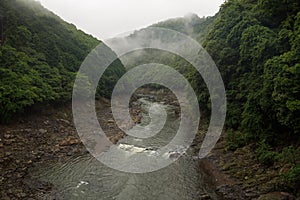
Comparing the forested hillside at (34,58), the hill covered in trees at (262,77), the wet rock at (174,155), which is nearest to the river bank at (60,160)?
the hill covered in trees at (262,77)

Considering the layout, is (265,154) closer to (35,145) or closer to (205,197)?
(205,197)

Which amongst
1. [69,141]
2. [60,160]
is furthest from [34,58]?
[60,160]

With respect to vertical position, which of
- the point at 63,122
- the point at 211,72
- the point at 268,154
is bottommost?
the point at 63,122

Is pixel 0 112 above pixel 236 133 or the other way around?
the other way around

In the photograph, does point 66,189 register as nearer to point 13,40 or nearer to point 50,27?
point 13,40

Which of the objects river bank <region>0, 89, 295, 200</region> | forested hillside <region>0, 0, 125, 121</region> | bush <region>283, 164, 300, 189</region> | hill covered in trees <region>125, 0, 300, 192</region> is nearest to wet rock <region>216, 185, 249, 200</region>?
river bank <region>0, 89, 295, 200</region>

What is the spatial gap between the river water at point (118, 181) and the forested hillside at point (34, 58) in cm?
958

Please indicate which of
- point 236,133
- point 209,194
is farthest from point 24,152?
point 236,133

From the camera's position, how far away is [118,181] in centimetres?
1909

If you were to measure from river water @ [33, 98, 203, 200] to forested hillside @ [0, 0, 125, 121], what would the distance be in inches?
377

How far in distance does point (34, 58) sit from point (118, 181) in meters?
25.3

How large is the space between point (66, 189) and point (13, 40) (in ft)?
88.7

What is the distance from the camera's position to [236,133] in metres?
24.5

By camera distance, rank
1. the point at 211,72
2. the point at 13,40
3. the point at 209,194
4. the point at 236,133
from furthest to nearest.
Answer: the point at 13,40, the point at 211,72, the point at 236,133, the point at 209,194
